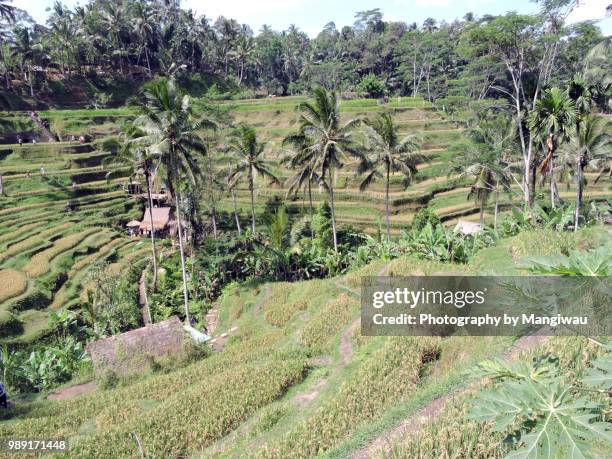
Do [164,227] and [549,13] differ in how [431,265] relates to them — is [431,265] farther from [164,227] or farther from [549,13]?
[164,227]

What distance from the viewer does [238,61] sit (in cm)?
7400

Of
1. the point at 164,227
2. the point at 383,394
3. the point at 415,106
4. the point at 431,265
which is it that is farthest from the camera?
the point at 415,106

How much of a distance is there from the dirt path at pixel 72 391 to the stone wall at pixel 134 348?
773mm

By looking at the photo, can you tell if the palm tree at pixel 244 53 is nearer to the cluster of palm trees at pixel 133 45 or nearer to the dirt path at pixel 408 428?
the cluster of palm trees at pixel 133 45

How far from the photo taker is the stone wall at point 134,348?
1366cm

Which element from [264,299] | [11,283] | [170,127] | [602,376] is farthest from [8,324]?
[602,376]

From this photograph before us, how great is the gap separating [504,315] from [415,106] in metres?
41.8

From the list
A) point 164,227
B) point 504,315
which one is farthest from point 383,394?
point 164,227

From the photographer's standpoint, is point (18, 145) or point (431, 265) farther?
point (18, 145)

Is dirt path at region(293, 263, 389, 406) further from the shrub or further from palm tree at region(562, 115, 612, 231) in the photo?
the shrub

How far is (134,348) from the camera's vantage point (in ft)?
45.6

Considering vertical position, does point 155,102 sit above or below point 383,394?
above

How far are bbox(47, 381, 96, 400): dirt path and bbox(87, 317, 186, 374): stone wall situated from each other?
2.54ft

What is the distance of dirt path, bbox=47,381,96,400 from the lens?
13344mm
